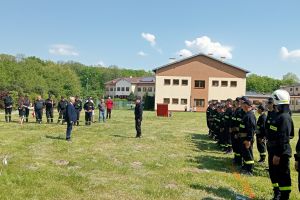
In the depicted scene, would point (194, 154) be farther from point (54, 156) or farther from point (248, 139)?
point (54, 156)

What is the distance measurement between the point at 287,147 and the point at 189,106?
173ft

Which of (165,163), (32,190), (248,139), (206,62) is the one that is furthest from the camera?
(206,62)

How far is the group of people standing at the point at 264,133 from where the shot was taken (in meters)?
6.91

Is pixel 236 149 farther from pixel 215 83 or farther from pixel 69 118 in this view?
pixel 215 83

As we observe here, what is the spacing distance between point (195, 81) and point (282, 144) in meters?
53.1

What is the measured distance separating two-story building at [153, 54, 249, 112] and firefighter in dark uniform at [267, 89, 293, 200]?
5191 centimetres

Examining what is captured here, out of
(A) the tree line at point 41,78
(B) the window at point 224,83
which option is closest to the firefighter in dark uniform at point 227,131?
(A) the tree line at point 41,78

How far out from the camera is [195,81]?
2345 inches

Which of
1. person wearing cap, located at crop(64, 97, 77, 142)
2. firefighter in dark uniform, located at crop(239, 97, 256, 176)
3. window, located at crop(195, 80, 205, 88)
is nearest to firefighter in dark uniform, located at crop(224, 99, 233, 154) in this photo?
firefighter in dark uniform, located at crop(239, 97, 256, 176)

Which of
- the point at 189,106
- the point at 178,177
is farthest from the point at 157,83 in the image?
the point at 178,177

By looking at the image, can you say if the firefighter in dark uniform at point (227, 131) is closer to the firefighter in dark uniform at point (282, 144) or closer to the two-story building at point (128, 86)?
the firefighter in dark uniform at point (282, 144)

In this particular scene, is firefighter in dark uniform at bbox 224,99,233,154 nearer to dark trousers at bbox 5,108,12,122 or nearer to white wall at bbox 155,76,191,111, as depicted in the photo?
dark trousers at bbox 5,108,12,122

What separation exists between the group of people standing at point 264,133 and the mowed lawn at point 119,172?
0.58 meters

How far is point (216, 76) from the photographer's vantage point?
5947cm
